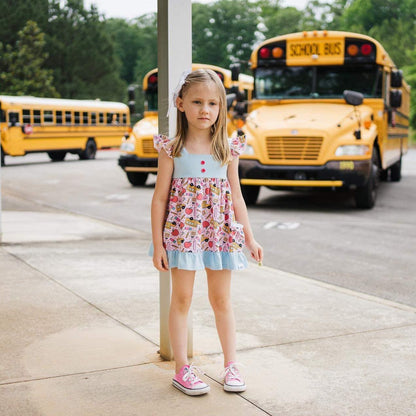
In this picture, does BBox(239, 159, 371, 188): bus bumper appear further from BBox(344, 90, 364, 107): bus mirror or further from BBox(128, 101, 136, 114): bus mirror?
BBox(128, 101, 136, 114): bus mirror

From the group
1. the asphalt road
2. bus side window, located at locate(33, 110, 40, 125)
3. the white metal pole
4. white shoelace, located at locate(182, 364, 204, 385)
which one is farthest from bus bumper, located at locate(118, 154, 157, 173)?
white shoelace, located at locate(182, 364, 204, 385)

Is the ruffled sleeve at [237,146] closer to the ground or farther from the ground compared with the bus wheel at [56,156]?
farther from the ground

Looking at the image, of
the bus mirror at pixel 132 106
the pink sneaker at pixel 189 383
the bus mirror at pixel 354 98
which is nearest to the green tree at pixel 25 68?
the bus mirror at pixel 132 106

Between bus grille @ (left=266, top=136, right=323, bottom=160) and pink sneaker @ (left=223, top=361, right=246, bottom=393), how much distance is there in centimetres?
810

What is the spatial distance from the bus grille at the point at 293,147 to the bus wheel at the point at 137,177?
5731mm

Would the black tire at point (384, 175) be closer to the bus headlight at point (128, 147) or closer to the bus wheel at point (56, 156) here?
the bus headlight at point (128, 147)

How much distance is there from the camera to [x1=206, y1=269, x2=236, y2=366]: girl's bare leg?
3.49m

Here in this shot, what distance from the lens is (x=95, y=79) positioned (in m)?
62.4

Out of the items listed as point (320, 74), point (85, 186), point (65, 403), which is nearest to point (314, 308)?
point (65, 403)

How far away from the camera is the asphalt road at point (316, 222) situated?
22.5 ft

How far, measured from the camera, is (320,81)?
41.7 ft

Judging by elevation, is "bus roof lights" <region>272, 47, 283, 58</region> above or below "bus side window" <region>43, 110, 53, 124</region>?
above

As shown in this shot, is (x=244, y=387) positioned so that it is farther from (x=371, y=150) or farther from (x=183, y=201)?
(x=371, y=150)

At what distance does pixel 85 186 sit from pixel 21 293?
38.7 feet
